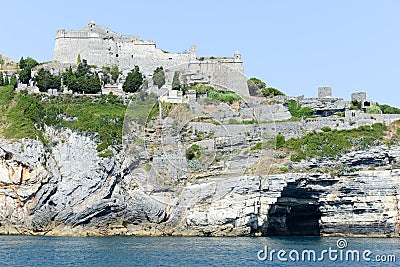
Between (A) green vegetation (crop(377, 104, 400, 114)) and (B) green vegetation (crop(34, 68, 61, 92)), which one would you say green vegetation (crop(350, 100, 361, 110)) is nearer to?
(A) green vegetation (crop(377, 104, 400, 114))

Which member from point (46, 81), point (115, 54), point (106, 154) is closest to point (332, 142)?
point (106, 154)

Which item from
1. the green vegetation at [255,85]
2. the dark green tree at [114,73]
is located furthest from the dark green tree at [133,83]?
the green vegetation at [255,85]

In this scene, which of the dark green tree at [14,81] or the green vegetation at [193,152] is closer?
the green vegetation at [193,152]

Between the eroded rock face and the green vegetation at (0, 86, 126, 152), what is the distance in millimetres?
1850

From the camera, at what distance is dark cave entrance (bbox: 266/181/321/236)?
54.6m

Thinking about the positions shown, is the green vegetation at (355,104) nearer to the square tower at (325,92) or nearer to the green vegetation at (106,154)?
the square tower at (325,92)

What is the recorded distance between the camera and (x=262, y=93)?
69500 millimetres

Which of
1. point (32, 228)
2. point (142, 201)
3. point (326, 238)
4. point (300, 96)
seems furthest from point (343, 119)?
point (32, 228)

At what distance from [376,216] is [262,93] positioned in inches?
740

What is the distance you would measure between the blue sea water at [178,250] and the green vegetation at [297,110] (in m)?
13.8

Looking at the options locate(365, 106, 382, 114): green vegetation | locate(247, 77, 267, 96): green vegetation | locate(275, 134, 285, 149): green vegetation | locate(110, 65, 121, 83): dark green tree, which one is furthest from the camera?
locate(110, 65, 121, 83): dark green tree

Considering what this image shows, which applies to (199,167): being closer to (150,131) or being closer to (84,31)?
(150,131)

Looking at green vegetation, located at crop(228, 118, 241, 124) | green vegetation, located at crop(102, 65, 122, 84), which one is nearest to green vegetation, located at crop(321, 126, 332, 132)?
green vegetation, located at crop(228, 118, 241, 124)

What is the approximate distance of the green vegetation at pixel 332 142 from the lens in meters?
56.7
